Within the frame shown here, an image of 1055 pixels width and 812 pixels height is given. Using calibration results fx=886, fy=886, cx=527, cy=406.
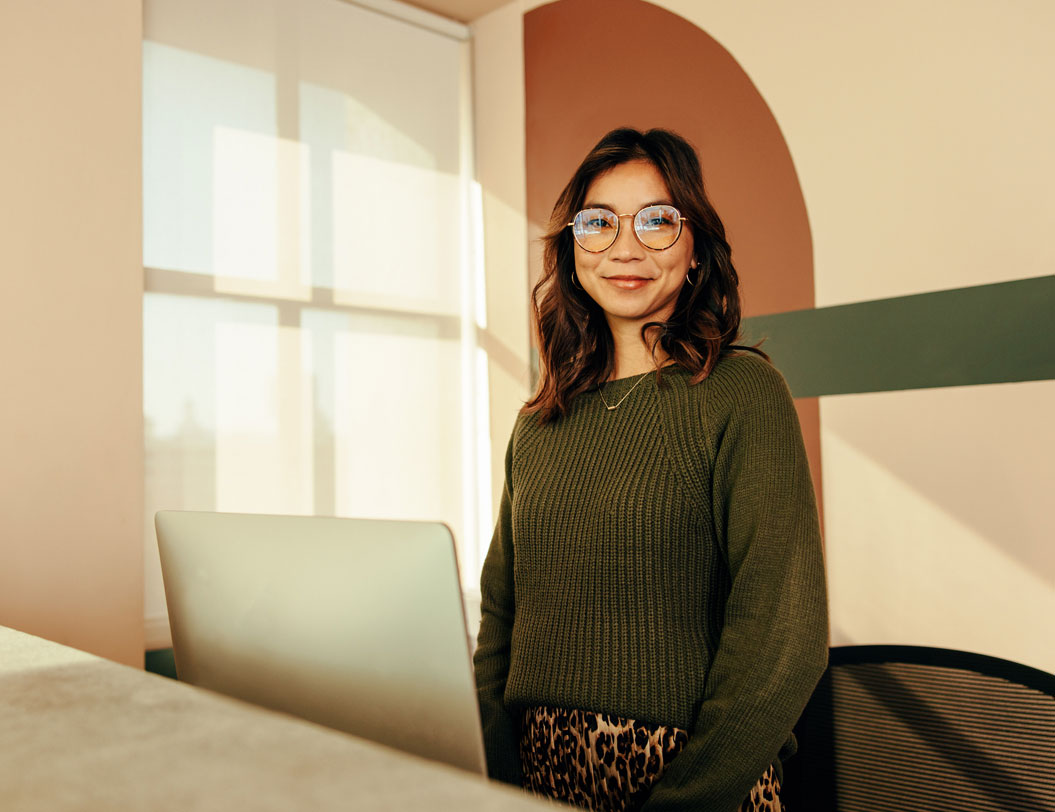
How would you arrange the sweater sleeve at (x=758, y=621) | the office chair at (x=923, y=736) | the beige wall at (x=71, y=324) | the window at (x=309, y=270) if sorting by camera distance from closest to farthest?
the sweater sleeve at (x=758, y=621), the office chair at (x=923, y=736), the beige wall at (x=71, y=324), the window at (x=309, y=270)

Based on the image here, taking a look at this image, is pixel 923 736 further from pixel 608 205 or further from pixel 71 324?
pixel 71 324

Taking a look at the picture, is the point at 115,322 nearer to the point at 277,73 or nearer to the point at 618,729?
the point at 277,73

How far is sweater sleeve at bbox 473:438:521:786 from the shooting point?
140 centimetres

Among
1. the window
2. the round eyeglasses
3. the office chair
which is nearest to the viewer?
the office chair

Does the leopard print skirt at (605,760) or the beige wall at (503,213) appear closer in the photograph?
the leopard print skirt at (605,760)

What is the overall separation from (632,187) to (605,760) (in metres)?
0.90

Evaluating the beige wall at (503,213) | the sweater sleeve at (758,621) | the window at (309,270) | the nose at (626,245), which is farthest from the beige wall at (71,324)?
the sweater sleeve at (758,621)

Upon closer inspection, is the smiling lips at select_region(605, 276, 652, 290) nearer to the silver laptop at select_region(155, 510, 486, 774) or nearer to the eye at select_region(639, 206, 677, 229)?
the eye at select_region(639, 206, 677, 229)

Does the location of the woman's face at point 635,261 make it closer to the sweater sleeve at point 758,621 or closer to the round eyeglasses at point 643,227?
the round eyeglasses at point 643,227

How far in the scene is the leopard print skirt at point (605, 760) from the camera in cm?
124

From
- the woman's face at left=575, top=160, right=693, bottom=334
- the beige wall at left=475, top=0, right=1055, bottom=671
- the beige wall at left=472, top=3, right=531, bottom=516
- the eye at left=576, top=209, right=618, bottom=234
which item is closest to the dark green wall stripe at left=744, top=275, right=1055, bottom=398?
the beige wall at left=475, top=0, right=1055, bottom=671

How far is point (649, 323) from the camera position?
4.96 feet

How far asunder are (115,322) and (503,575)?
1.64 metres

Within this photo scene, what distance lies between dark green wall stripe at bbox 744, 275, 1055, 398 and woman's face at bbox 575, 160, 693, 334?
124 cm
